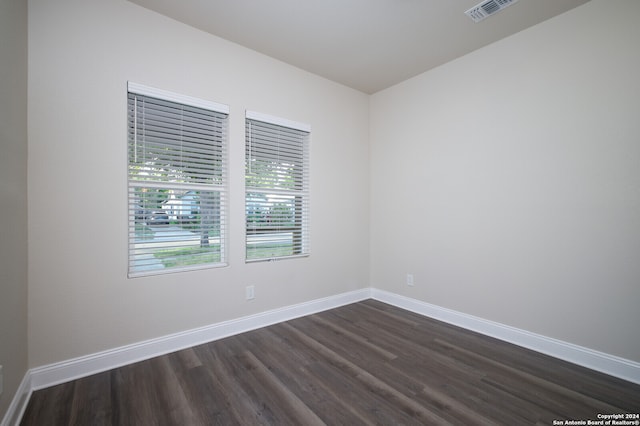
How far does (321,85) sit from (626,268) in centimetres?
323

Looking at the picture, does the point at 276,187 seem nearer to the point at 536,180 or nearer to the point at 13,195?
the point at 13,195

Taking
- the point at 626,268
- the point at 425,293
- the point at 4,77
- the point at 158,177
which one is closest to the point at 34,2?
the point at 4,77

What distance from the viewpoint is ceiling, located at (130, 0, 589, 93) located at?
225 centimetres

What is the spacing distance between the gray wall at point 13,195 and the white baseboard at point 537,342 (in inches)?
132

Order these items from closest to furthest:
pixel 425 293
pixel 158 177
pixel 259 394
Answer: pixel 259 394
pixel 158 177
pixel 425 293

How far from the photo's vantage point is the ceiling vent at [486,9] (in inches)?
85.9

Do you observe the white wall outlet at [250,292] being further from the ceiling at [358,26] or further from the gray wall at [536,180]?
the ceiling at [358,26]

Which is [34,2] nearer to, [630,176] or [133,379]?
[133,379]

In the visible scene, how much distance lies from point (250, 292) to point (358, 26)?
8.72 feet

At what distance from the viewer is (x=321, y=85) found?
136 inches

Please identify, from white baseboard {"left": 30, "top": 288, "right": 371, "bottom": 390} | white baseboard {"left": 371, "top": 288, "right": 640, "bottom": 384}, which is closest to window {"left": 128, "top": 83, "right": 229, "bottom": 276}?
white baseboard {"left": 30, "top": 288, "right": 371, "bottom": 390}

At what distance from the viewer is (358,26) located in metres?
2.52

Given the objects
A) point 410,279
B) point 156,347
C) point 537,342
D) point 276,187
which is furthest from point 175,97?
point 537,342

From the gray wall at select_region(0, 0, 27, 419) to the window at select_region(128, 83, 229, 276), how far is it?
592mm
